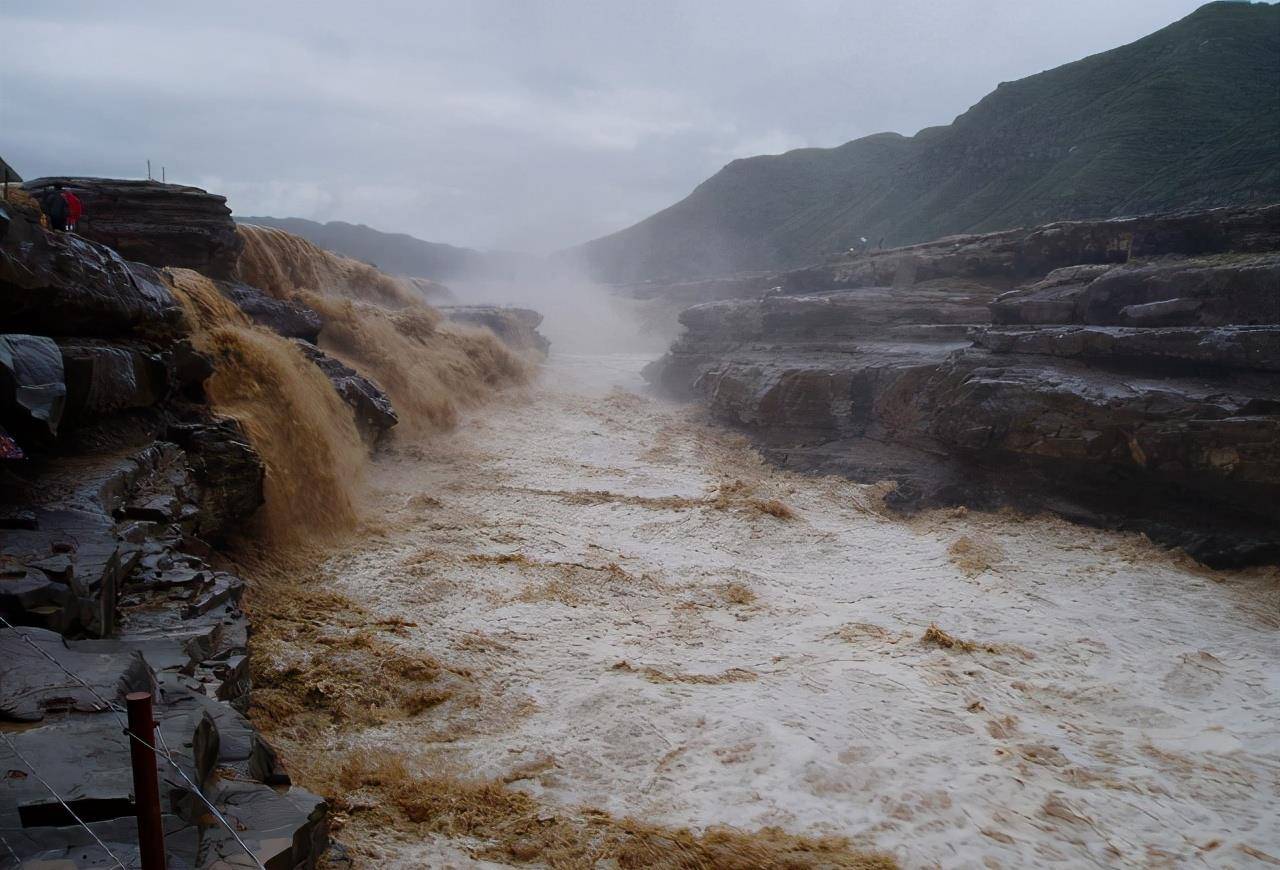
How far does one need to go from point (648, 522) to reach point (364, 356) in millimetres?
6446

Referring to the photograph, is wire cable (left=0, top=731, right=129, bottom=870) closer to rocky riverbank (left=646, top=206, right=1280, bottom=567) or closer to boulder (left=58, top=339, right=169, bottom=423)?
boulder (left=58, top=339, right=169, bottom=423)

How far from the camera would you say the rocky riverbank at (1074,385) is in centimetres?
724

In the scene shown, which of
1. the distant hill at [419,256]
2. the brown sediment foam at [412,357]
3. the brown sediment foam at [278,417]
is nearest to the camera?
the brown sediment foam at [278,417]

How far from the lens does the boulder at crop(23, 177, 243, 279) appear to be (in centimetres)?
973

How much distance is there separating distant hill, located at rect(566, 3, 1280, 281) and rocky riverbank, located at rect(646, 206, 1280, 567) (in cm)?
1288

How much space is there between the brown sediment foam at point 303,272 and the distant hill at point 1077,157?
21.0m

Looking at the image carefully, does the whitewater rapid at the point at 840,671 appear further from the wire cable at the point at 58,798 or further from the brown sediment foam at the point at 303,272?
the brown sediment foam at the point at 303,272

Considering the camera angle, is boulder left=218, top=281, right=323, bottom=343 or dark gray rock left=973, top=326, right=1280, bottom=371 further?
boulder left=218, top=281, right=323, bottom=343

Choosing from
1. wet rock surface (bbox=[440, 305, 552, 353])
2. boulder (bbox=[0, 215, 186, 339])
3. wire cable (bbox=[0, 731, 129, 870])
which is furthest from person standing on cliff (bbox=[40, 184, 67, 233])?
wet rock surface (bbox=[440, 305, 552, 353])

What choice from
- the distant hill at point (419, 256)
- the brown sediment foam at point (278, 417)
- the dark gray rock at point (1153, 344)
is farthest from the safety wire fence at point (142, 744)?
the distant hill at point (419, 256)

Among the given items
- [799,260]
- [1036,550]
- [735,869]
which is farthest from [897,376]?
[799,260]

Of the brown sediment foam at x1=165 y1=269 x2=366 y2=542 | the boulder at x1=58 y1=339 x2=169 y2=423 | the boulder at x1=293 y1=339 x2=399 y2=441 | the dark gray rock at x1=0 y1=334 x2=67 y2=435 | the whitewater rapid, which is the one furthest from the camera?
the boulder at x1=293 y1=339 x2=399 y2=441

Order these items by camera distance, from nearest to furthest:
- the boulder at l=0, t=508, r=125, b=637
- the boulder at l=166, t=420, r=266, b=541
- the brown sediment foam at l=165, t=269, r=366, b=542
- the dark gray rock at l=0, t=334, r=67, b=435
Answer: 1. the boulder at l=0, t=508, r=125, b=637
2. the dark gray rock at l=0, t=334, r=67, b=435
3. the boulder at l=166, t=420, r=266, b=541
4. the brown sediment foam at l=165, t=269, r=366, b=542

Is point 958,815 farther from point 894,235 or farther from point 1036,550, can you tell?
point 894,235
